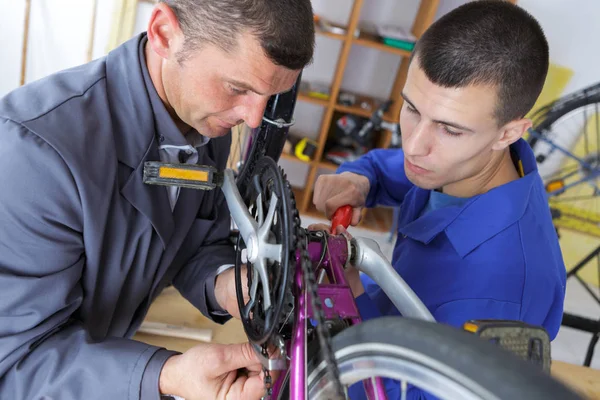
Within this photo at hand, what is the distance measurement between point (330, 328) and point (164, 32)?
488mm

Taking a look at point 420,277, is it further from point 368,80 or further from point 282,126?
point 368,80

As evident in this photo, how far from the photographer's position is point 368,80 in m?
2.90

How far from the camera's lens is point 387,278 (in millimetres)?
648

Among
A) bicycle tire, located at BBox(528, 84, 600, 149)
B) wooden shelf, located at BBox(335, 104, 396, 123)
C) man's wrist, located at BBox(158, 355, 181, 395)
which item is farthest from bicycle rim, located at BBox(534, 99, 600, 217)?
man's wrist, located at BBox(158, 355, 181, 395)

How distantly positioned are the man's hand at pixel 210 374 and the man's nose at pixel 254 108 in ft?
1.14

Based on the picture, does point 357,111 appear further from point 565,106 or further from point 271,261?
point 271,261

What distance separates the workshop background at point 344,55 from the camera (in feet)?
7.88

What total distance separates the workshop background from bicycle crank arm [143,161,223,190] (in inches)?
72.6

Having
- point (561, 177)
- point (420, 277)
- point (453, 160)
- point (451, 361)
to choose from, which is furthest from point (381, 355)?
point (561, 177)

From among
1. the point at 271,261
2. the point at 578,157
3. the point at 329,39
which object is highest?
the point at 329,39

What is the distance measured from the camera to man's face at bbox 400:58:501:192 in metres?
0.86

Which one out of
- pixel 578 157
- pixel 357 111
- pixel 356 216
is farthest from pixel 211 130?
pixel 578 157

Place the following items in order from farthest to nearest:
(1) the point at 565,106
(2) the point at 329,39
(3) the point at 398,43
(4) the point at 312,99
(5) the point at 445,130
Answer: (2) the point at 329,39 → (4) the point at 312,99 → (3) the point at 398,43 → (1) the point at 565,106 → (5) the point at 445,130

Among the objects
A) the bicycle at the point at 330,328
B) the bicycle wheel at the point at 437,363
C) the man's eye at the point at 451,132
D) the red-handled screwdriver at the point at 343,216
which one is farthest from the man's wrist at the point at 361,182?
the bicycle wheel at the point at 437,363
